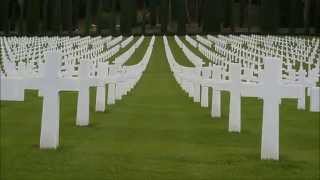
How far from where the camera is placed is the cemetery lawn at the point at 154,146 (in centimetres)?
760

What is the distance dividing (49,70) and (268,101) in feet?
7.48

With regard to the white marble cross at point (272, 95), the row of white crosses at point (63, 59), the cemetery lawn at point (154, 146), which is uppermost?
the row of white crosses at point (63, 59)

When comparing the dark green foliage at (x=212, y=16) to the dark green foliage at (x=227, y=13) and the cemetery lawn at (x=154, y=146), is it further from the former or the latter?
the cemetery lawn at (x=154, y=146)

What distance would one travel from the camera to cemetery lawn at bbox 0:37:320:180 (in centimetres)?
760

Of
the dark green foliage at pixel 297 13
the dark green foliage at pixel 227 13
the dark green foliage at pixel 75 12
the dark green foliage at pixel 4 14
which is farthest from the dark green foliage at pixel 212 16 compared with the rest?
the dark green foliage at pixel 4 14

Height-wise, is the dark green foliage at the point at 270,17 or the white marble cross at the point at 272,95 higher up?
the dark green foliage at the point at 270,17

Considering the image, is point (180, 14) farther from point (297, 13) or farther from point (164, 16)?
point (297, 13)

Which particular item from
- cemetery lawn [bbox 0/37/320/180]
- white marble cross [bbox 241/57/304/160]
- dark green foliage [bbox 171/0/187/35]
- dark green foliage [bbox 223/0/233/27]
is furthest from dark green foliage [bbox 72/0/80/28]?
white marble cross [bbox 241/57/304/160]

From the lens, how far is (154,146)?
9.34 meters

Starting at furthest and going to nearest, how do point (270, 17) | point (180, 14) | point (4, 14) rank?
point (180, 14)
point (4, 14)
point (270, 17)

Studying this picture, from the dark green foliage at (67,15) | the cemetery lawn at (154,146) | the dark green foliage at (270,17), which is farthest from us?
the dark green foliage at (67,15)

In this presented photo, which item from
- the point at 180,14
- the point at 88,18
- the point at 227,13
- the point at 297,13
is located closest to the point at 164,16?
the point at 180,14

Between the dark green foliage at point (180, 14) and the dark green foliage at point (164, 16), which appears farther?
the dark green foliage at point (164, 16)

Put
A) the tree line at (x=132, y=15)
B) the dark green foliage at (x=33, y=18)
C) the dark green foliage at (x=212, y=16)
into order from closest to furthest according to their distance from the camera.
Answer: the dark green foliage at (x=33, y=18), the tree line at (x=132, y=15), the dark green foliage at (x=212, y=16)
